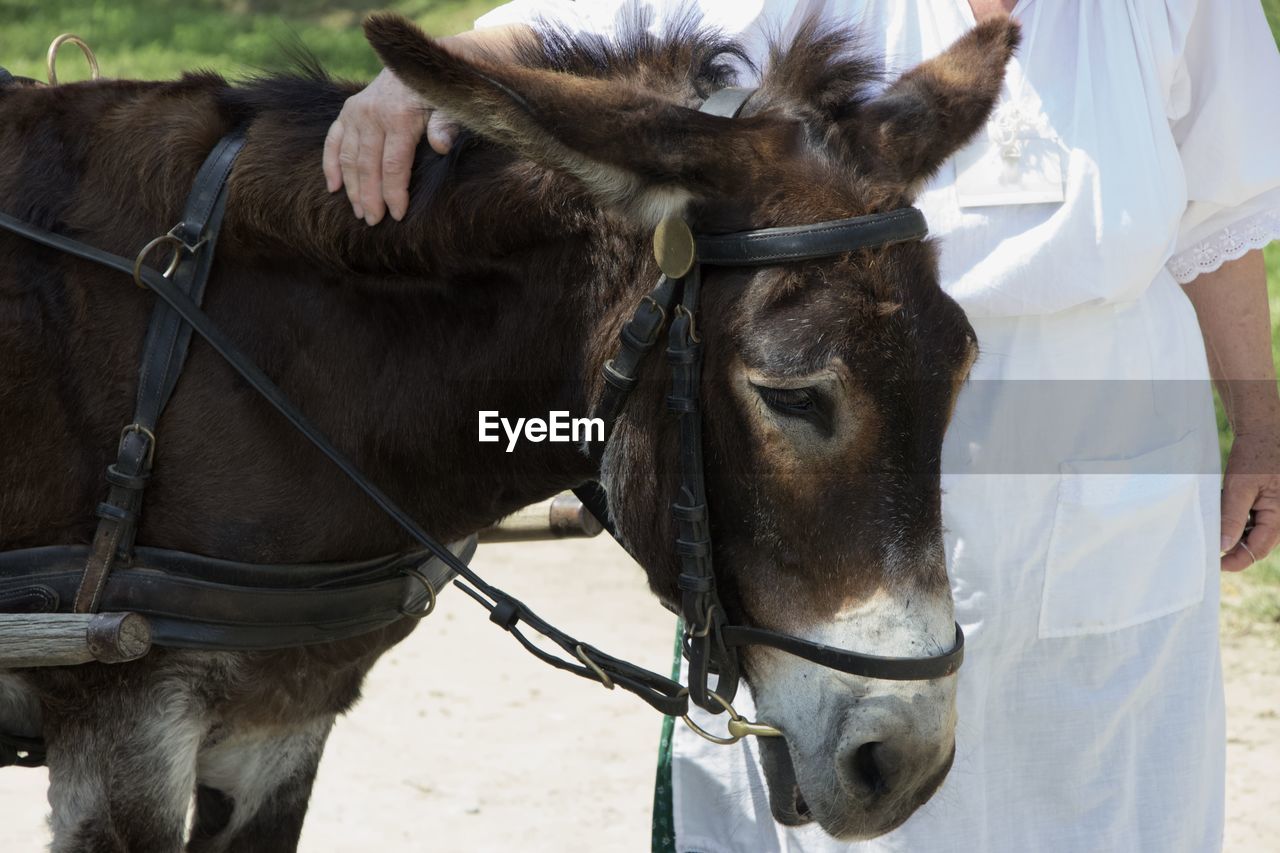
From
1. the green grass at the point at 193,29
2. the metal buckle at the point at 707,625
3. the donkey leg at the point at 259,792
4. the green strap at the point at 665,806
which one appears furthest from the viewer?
the green grass at the point at 193,29

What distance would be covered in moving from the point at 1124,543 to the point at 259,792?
1.77m

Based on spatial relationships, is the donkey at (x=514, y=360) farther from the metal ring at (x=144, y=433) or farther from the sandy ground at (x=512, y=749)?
the sandy ground at (x=512, y=749)

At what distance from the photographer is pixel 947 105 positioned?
2258mm

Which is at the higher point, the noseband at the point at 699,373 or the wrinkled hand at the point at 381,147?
the wrinkled hand at the point at 381,147

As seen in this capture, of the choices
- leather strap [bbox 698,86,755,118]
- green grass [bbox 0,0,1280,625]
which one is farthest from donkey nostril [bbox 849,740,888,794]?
green grass [bbox 0,0,1280,625]

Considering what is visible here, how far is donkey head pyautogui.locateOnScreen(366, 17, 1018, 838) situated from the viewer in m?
1.95

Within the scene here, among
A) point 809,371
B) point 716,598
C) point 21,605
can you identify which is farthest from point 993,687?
point 21,605

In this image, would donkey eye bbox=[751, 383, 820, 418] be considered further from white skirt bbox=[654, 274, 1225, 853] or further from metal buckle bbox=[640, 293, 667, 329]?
white skirt bbox=[654, 274, 1225, 853]

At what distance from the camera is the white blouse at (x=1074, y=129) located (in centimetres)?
252

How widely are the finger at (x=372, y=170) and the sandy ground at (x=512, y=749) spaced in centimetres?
258

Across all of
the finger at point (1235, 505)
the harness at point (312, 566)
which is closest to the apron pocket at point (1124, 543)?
the finger at point (1235, 505)

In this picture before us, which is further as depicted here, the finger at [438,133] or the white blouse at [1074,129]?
the white blouse at [1074,129]

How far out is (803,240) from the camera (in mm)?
1978

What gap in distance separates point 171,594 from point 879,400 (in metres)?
1.16
